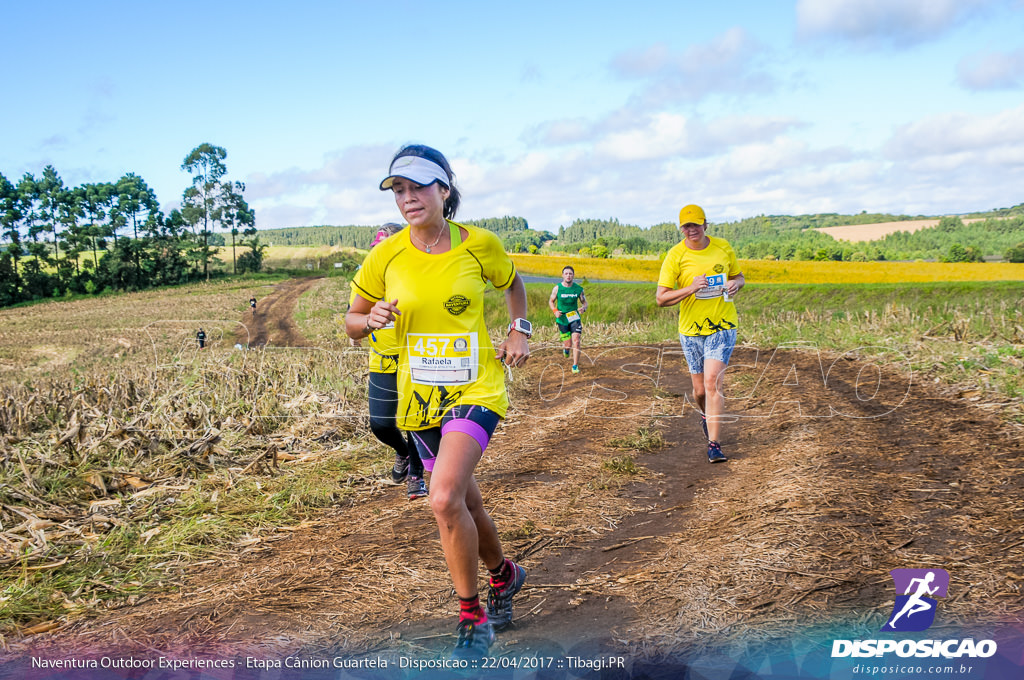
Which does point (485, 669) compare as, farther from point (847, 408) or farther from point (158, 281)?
point (158, 281)

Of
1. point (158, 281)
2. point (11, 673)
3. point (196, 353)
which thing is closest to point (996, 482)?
point (11, 673)

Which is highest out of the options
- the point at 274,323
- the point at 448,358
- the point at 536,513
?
the point at 448,358

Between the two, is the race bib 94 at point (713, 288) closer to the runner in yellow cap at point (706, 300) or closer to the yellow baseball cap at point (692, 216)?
the runner in yellow cap at point (706, 300)

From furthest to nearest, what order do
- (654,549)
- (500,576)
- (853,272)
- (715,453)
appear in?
(853,272), (715,453), (654,549), (500,576)

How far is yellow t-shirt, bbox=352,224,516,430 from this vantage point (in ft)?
11.6

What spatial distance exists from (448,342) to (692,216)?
12.8 ft

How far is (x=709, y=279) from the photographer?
6.75 meters

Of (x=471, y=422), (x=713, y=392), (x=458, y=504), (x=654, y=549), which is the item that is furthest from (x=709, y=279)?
(x=458, y=504)

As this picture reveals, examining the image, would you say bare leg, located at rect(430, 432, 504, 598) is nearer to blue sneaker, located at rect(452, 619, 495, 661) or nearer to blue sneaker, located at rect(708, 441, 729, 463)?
blue sneaker, located at rect(452, 619, 495, 661)

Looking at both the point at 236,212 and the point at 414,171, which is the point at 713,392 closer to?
the point at 414,171

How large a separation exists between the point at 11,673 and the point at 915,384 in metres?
9.76

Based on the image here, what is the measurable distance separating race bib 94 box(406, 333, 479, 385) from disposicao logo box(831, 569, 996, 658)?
6.80 ft

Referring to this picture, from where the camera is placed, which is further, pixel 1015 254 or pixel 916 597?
pixel 1015 254

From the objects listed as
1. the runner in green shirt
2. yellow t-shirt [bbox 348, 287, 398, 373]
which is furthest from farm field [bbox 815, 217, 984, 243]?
yellow t-shirt [bbox 348, 287, 398, 373]
